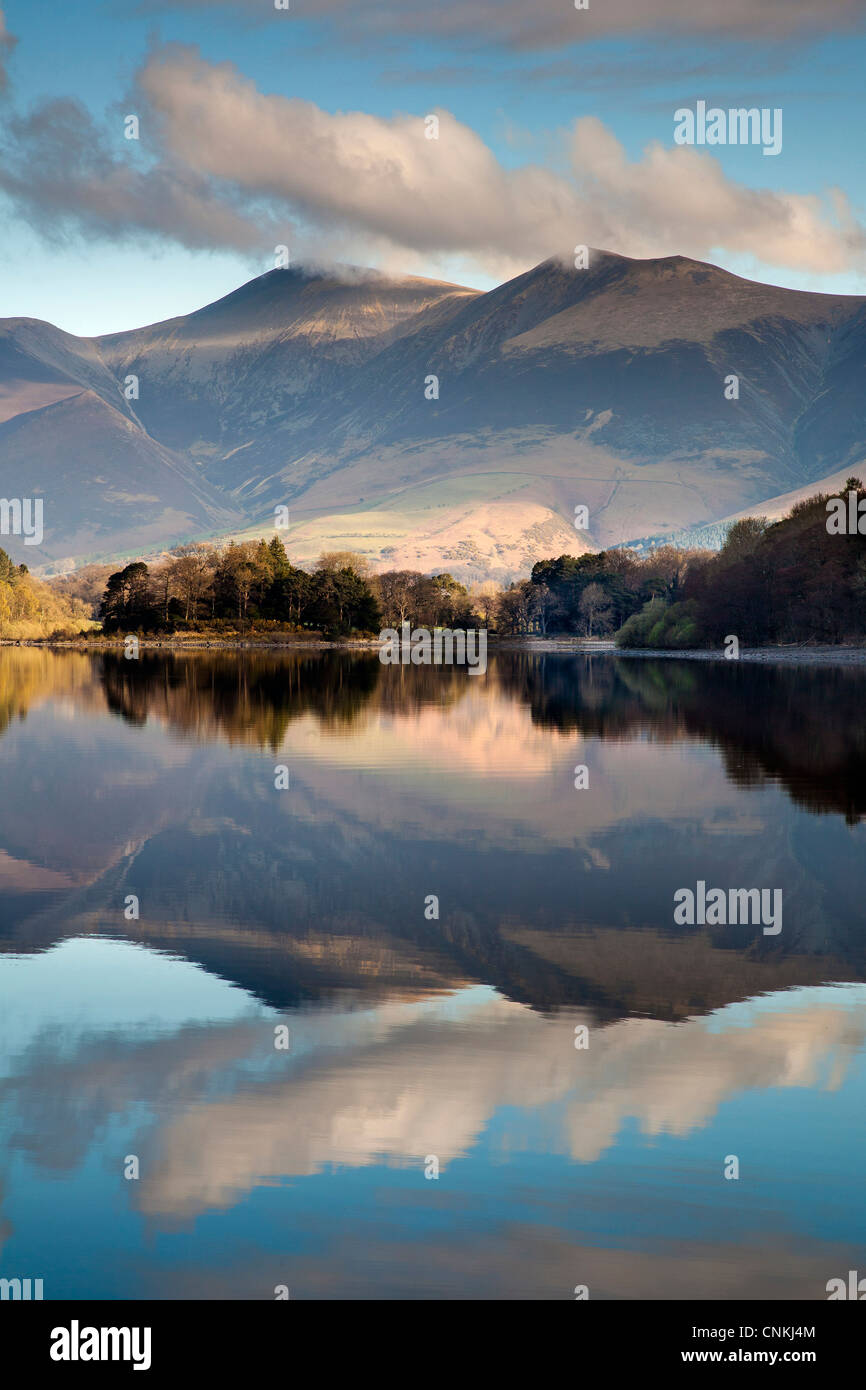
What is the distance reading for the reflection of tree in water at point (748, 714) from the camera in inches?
1215

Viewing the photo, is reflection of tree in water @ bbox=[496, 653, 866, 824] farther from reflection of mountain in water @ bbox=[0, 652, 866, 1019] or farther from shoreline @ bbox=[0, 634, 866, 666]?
shoreline @ bbox=[0, 634, 866, 666]

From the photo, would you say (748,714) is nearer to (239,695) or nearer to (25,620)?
(239,695)

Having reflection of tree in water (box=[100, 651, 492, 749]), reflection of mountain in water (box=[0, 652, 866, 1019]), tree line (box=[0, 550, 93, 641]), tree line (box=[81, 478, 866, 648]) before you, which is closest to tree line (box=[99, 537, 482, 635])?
tree line (box=[81, 478, 866, 648])

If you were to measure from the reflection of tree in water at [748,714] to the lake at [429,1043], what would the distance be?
2.35 meters

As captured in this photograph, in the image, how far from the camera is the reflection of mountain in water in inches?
578

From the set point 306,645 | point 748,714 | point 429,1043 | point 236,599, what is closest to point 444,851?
point 429,1043

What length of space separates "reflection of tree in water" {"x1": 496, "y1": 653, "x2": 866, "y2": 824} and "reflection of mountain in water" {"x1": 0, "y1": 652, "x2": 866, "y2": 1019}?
0.27 m

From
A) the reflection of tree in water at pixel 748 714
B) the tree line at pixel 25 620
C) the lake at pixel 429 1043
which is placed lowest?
the lake at pixel 429 1043

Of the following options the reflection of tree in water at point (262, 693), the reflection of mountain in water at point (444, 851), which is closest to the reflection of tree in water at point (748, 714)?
the reflection of mountain in water at point (444, 851)

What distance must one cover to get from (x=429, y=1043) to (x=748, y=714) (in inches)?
1529

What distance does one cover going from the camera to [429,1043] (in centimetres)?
1183

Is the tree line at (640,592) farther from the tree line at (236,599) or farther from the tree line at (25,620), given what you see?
the tree line at (25,620)
